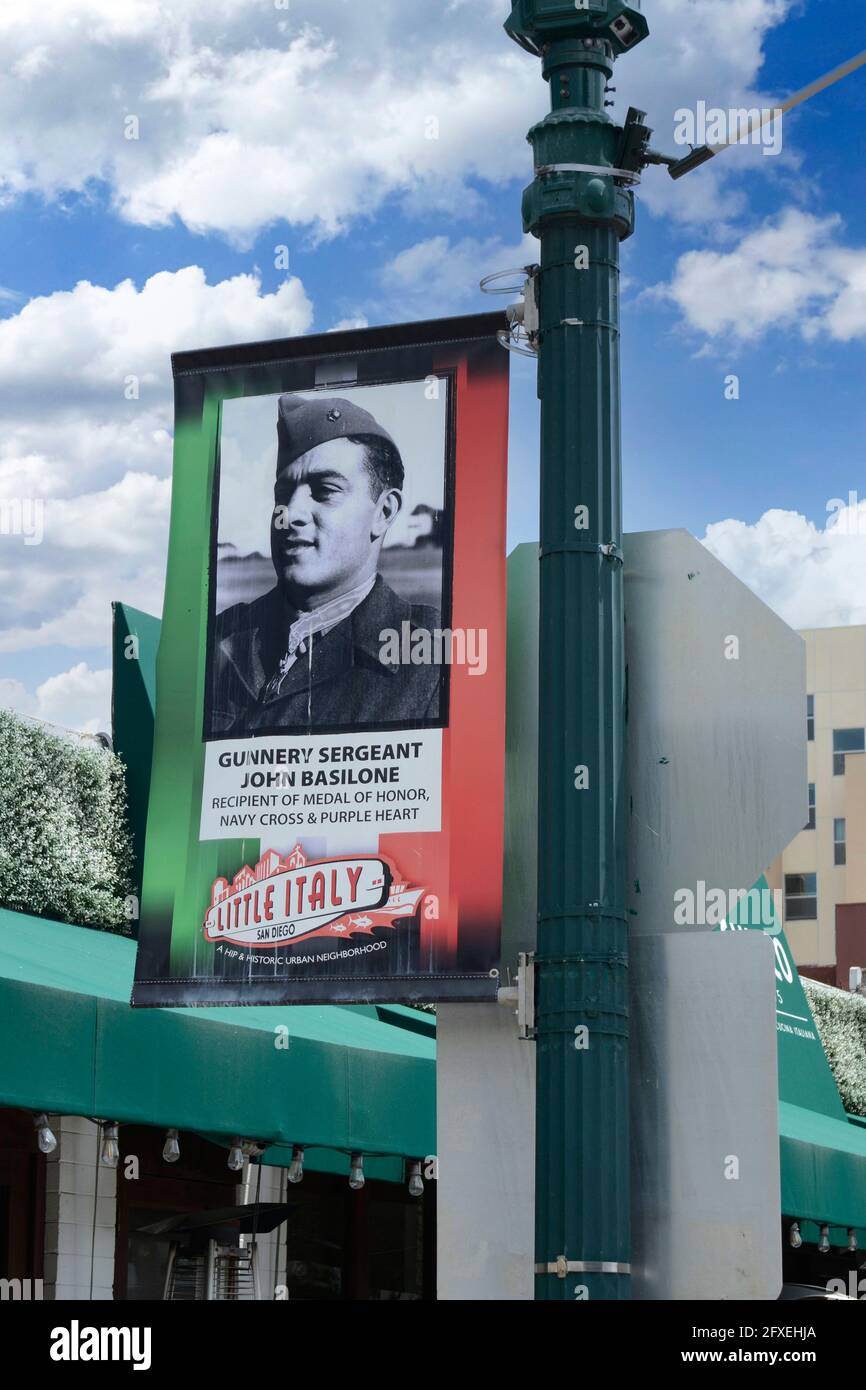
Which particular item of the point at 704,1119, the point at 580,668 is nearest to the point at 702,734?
the point at 580,668

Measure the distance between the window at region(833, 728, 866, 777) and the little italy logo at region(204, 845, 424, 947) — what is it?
64.9 meters

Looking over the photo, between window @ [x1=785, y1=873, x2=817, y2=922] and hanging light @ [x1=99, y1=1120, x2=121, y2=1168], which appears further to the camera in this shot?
window @ [x1=785, y1=873, x2=817, y2=922]

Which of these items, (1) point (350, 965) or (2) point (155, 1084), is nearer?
(1) point (350, 965)

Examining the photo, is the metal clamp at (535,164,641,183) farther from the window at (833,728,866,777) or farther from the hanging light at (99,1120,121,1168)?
the window at (833,728,866,777)

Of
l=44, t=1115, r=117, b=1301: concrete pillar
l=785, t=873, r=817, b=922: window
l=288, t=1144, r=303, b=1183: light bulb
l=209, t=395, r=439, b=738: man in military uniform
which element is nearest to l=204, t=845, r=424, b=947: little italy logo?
l=209, t=395, r=439, b=738: man in military uniform

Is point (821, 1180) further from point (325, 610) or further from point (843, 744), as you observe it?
point (843, 744)

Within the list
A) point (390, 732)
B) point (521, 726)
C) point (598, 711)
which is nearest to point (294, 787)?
point (390, 732)

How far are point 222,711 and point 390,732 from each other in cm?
A: 79

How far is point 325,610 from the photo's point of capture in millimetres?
7797

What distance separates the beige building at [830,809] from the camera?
225 feet

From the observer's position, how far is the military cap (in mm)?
8031

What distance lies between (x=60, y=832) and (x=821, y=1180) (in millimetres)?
6916

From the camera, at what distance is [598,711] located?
6695 mm
